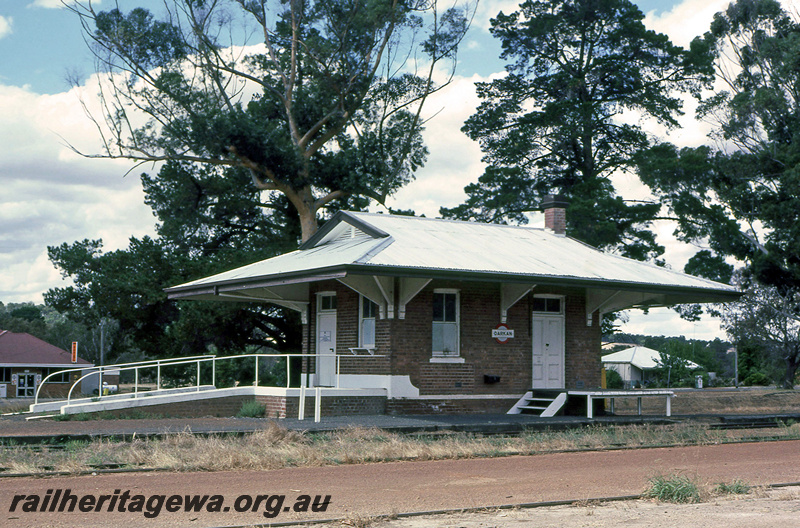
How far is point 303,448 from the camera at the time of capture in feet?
43.8

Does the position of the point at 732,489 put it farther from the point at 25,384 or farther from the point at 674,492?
the point at 25,384

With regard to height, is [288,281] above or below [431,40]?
below

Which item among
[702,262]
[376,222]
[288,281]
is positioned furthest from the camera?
[702,262]

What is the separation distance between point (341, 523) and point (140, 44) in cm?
3231

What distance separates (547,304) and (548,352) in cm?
120

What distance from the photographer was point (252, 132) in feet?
112

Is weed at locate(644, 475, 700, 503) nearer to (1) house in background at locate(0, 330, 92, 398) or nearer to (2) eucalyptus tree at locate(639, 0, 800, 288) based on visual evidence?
(2) eucalyptus tree at locate(639, 0, 800, 288)

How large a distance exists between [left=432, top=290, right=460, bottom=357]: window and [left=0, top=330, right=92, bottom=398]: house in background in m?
45.3

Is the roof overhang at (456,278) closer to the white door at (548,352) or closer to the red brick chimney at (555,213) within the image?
the white door at (548,352)

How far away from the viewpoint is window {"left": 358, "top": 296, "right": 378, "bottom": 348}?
2081 cm

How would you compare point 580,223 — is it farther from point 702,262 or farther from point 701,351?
point 701,351

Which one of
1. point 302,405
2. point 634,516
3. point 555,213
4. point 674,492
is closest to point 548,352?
point 555,213

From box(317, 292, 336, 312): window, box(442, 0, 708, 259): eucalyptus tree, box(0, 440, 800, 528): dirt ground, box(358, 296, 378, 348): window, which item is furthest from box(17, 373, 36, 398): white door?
box(0, 440, 800, 528): dirt ground

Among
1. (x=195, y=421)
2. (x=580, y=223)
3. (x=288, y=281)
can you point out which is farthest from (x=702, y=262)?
(x=195, y=421)
